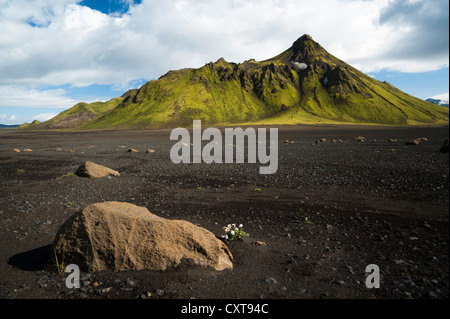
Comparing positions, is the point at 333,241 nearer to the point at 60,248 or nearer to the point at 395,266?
the point at 395,266

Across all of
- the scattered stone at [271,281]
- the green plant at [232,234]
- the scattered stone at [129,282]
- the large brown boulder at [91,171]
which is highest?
the large brown boulder at [91,171]

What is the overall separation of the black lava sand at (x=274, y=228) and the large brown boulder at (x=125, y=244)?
308 mm

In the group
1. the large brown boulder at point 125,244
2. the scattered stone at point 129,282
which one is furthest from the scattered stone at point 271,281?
the scattered stone at point 129,282

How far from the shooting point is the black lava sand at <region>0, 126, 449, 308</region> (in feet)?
21.0

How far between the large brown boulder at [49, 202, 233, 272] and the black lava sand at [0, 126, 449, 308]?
308 millimetres

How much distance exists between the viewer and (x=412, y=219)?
1073 centimetres

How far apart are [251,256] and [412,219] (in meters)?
7.91

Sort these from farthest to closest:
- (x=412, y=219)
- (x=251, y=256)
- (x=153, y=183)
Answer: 1. (x=153, y=183)
2. (x=412, y=219)
3. (x=251, y=256)

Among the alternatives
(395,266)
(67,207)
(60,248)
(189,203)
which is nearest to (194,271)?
(60,248)

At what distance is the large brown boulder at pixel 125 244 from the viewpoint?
6.96 m

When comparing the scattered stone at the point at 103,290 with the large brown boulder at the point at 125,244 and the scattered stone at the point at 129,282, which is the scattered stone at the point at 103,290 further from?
the large brown boulder at the point at 125,244

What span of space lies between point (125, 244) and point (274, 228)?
6.14 metres

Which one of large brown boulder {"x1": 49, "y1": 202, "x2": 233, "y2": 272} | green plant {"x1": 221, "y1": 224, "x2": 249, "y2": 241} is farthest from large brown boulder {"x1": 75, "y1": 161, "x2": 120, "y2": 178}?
green plant {"x1": 221, "y1": 224, "x2": 249, "y2": 241}

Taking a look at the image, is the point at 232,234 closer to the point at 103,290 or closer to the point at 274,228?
the point at 274,228
